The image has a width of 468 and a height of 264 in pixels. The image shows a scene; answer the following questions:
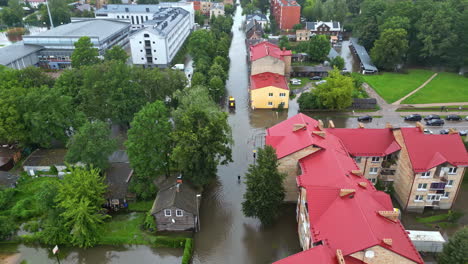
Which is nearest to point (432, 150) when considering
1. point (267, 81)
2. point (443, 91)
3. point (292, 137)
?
point (292, 137)

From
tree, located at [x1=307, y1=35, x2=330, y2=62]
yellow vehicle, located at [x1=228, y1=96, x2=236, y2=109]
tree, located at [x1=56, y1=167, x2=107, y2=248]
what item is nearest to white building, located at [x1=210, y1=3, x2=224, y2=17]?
tree, located at [x1=307, y1=35, x2=330, y2=62]

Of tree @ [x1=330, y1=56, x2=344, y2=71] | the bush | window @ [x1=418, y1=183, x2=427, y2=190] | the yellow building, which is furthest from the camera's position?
tree @ [x1=330, y1=56, x2=344, y2=71]

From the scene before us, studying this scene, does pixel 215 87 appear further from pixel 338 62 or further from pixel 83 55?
pixel 338 62

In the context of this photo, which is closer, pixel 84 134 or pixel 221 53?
pixel 84 134

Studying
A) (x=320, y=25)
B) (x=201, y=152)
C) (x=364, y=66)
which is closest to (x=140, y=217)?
(x=201, y=152)

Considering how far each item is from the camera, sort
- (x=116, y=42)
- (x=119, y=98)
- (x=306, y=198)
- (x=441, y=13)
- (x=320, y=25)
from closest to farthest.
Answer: (x=306, y=198) < (x=119, y=98) < (x=441, y=13) < (x=116, y=42) < (x=320, y=25)

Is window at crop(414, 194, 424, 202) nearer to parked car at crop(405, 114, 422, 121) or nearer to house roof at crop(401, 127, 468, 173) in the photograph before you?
house roof at crop(401, 127, 468, 173)

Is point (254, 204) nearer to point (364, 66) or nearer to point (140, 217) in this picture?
point (140, 217)
